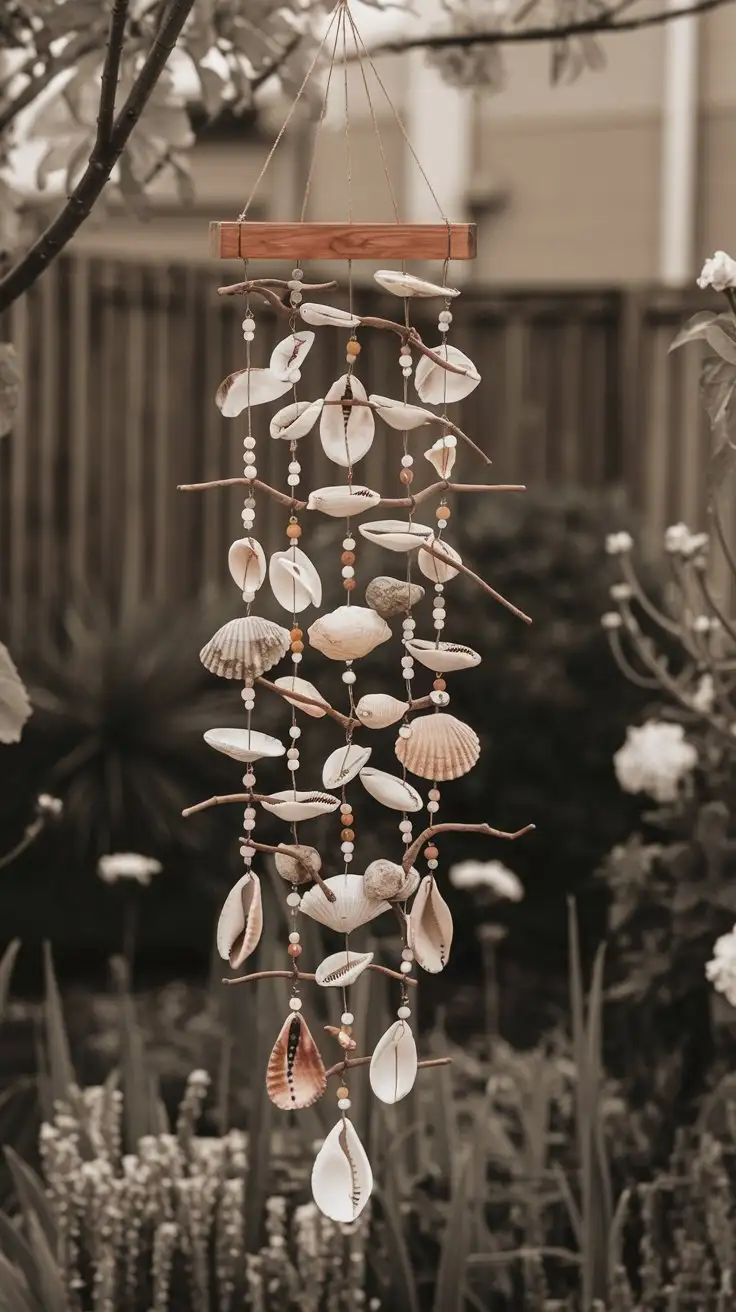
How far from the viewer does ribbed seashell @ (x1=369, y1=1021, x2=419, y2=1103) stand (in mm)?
1197

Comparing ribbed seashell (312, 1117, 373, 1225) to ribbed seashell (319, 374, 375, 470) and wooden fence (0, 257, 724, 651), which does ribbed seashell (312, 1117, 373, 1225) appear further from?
wooden fence (0, 257, 724, 651)

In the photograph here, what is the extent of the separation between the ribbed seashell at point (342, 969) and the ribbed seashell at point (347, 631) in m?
0.23

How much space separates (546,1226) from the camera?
6.77 feet

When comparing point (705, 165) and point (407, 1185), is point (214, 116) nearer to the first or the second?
point (407, 1185)

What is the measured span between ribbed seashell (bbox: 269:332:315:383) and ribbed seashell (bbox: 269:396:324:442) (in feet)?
0.08

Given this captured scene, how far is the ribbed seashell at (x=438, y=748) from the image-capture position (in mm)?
1189

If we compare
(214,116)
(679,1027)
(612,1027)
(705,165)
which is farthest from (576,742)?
(705,165)

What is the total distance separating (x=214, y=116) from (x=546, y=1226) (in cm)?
148

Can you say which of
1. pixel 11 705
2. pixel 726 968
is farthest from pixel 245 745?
pixel 726 968

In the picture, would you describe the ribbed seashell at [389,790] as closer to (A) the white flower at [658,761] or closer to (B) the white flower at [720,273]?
(B) the white flower at [720,273]

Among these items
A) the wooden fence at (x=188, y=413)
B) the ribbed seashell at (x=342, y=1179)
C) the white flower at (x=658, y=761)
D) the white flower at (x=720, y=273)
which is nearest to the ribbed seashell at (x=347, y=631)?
the ribbed seashell at (x=342, y=1179)

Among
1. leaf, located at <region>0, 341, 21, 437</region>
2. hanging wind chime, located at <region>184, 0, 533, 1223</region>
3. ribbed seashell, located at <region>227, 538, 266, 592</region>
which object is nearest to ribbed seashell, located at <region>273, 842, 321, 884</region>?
hanging wind chime, located at <region>184, 0, 533, 1223</region>

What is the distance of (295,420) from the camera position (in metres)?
1.17

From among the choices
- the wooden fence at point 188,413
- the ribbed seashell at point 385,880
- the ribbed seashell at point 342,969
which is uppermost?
the wooden fence at point 188,413
